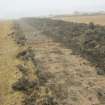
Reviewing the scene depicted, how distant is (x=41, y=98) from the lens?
47.3ft

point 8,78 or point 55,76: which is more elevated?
point 8,78

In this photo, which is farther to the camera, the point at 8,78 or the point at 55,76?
the point at 55,76

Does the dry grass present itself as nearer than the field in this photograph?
Yes

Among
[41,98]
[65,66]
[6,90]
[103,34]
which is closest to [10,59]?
[65,66]

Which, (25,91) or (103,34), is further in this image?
(103,34)

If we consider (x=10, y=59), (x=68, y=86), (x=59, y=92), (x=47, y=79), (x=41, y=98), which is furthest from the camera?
(x=10, y=59)

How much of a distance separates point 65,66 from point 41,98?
7.51 metres

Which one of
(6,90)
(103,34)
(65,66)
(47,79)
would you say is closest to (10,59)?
(65,66)

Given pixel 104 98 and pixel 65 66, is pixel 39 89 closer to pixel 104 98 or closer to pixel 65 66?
pixel 104 98

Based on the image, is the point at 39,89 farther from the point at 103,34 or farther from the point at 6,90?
the point at 103,34

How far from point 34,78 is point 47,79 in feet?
2.74

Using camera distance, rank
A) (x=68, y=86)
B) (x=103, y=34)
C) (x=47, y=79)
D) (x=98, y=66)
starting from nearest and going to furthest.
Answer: (x=68, y=86) → (x=47, y=79) → (x=98, y=66) → (x=103, y=34)

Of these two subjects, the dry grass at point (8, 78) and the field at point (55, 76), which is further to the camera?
the field at point (55, 76)

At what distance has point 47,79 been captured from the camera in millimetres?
18188
